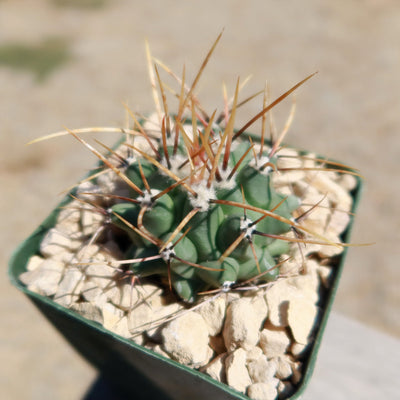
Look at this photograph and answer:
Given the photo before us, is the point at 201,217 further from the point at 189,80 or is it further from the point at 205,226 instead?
the point at 189,80

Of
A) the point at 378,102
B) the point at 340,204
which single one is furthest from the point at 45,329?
the point at 378,102

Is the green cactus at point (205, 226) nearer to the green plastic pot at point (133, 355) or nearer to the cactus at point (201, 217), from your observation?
the cactus at point (201, 217)

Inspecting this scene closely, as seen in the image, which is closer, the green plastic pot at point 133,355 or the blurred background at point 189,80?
the green plastic pot at point 133,355

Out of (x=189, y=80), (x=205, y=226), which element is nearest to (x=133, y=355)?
(x=205, y=226)

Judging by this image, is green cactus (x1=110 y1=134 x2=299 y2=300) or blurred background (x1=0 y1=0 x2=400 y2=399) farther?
blurred background (x1=0 y1=0 x2=400 y2=399)

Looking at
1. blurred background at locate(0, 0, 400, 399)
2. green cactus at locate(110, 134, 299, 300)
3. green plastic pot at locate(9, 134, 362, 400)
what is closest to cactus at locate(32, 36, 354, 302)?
green cactus at locate(110, 134, 299, 300)

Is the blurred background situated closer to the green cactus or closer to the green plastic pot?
the green plastic pot

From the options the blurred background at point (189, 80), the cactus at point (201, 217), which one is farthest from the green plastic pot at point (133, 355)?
the blurred background at point (189, 80)
